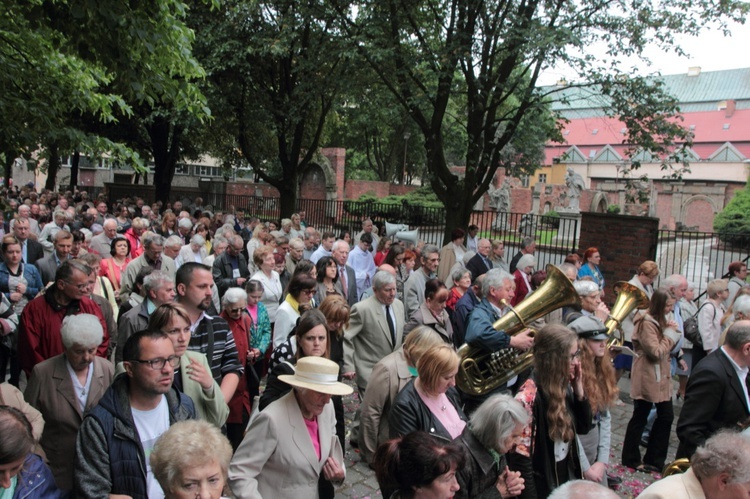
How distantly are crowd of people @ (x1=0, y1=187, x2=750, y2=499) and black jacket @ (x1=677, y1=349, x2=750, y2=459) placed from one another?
0.01m

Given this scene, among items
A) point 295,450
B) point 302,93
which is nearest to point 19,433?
point 295,450

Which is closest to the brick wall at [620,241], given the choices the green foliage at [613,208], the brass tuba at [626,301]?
the brass tuba at [626,301]

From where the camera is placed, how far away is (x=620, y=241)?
471 inches

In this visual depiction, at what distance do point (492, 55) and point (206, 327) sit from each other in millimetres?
9098

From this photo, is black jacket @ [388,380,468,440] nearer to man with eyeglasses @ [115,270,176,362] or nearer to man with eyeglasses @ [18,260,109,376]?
man with eyeglasses @ [115,270,176,362]

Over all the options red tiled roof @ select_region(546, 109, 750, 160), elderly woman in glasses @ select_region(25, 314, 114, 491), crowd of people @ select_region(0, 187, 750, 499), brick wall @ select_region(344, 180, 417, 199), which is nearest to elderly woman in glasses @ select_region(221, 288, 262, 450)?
crowd of people @ select_region(0, 187, 750, 499)

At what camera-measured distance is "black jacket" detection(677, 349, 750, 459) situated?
396cm

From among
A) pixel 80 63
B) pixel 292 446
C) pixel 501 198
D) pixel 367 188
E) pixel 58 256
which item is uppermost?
pixel 80 63

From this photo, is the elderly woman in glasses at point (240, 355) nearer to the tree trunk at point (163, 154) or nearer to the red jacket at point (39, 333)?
the red jacket at point (39, 333)

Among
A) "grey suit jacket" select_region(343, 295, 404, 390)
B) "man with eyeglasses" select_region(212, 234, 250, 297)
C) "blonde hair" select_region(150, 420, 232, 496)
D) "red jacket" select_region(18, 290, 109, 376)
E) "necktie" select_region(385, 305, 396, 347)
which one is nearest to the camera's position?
"blonde hair" select_region(150, 420, 232, 496)

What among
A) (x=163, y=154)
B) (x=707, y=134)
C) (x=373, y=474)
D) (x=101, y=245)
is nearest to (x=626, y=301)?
(x=373, y=474)

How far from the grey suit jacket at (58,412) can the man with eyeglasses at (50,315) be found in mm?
1115

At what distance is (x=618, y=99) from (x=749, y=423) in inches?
350

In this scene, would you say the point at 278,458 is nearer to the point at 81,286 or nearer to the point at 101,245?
the point at 81,286
